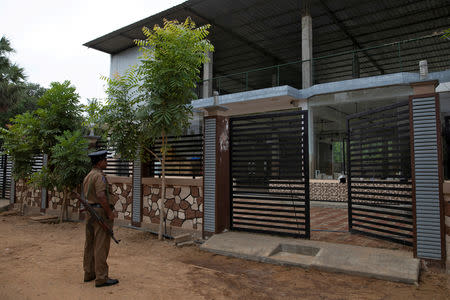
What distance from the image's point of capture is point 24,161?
10.1 m

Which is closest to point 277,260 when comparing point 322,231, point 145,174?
point 322,231

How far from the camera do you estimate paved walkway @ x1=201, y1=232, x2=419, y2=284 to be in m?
4.18

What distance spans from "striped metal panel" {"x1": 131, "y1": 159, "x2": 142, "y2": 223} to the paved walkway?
98.6 inches

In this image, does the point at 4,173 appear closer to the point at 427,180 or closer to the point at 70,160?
the point at 70,160

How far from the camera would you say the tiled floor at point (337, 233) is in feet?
18.4

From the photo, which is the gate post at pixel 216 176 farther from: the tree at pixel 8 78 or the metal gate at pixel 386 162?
the tree at pixel 8 78

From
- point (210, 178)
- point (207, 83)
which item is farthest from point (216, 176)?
point (207, 83)

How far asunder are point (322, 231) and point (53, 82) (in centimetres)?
835

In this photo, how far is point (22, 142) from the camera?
9789 millimetres

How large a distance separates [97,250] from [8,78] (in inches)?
676

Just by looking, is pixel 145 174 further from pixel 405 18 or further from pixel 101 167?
pixel 405 18

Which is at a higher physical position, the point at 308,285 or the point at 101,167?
the point at 101,167

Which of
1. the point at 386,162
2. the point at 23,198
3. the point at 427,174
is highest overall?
the point at 386,162

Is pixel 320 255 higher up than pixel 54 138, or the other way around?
pixel 54 138
